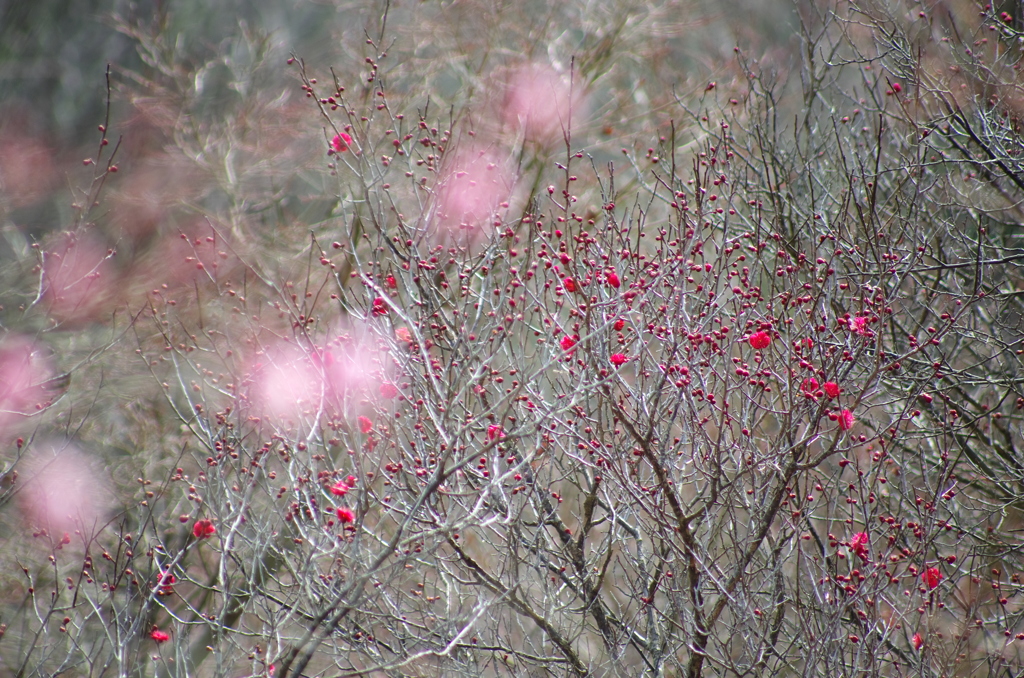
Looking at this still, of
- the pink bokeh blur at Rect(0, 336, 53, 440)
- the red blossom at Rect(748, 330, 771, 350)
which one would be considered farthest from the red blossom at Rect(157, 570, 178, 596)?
the red blossom at Rect(748, 330, 771, 350)

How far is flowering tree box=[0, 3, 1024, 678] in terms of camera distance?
3.78 m

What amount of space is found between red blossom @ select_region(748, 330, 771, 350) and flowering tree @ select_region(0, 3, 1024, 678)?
0.12 feet

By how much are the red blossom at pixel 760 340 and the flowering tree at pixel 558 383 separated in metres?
0.04

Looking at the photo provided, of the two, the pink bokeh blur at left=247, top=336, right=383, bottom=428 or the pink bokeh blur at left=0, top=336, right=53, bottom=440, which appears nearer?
the pink bokeh blur at left=247, top=336, right=383, bottom=428

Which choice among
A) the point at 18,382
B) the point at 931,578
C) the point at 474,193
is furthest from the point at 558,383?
the point at 18,382

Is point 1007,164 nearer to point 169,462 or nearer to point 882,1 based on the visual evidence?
point 882,1

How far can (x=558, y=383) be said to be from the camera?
4875mm

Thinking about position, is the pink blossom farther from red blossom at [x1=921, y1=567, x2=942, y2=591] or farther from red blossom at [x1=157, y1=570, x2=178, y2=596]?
red blossom at [x1=921, y1=567, x2=942, y2=591]

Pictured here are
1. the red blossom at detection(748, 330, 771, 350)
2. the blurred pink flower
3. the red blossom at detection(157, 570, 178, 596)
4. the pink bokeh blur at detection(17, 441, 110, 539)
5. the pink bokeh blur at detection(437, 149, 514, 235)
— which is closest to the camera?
the red blossom at detection(157, 570, 178, 596)

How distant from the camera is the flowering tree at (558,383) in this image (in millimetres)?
3775

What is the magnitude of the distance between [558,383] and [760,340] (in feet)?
4.91

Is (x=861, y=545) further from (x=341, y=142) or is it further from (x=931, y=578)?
(x=341, y=142)

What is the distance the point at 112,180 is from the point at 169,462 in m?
4.92

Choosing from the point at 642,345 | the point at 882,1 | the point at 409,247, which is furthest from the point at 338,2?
the point at 642,345
